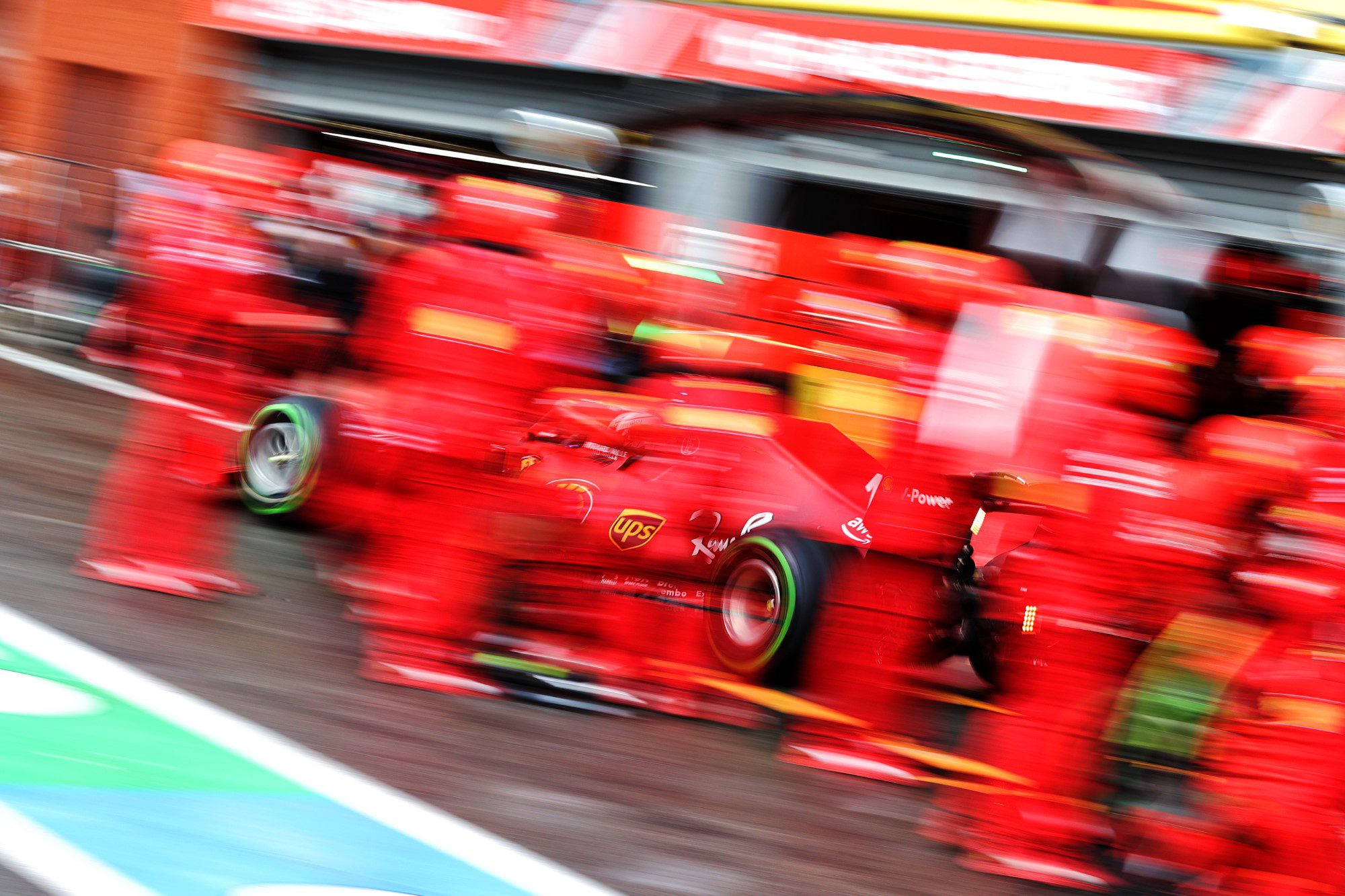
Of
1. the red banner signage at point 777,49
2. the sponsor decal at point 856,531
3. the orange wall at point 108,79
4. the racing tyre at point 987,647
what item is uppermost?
the red banner signage at point 777,49

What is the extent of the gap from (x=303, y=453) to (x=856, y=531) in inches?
111

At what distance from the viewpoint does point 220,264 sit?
5.98 meters

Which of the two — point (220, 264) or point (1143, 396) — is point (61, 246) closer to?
point (220, 264)

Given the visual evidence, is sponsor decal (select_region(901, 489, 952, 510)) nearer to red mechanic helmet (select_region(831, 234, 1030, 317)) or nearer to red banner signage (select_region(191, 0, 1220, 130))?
red mechanic helmet (select_region(831, 234, 1030, 317))

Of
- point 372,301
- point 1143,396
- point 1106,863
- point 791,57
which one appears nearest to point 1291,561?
point 1143,396

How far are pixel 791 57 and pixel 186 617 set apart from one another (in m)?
8.64

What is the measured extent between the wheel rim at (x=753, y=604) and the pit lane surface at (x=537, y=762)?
0.44 meters

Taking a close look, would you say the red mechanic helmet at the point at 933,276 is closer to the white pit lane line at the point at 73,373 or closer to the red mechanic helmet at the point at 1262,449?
the red mechanic helmet at the point at 1262,449

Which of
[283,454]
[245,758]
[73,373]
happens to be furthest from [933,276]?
[73,373]

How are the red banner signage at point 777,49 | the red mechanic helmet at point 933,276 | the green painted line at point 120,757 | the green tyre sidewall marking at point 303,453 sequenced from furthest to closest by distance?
the red banner signage at point 777,49 < the green tyre sidewall marking at point 303,453 < the red mechanic helmet at point 933,276 < the green painted line at point 120,757

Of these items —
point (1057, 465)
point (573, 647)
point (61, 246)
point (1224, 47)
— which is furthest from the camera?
point (61, 246)

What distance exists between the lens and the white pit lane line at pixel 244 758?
11.9 feet

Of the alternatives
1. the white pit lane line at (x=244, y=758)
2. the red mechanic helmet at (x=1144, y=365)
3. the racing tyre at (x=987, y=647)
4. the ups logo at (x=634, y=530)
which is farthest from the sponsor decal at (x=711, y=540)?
the white pit lane line at (x=244, y=758)

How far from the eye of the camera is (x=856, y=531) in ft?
19.5
